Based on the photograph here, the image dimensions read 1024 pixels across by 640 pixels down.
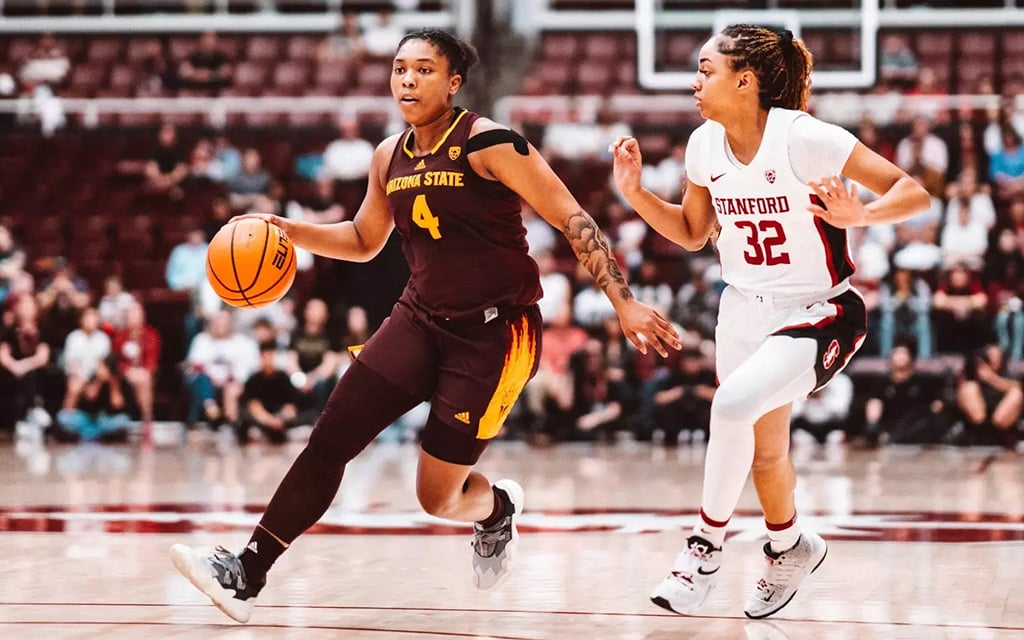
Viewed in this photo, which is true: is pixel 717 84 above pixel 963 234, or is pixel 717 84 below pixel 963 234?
above

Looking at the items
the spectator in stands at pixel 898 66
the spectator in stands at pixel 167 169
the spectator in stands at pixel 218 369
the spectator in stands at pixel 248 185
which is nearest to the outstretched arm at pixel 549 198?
the spectator in stands at pixel 218 369

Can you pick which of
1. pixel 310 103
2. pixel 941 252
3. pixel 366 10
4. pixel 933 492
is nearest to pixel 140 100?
pixel 310 103

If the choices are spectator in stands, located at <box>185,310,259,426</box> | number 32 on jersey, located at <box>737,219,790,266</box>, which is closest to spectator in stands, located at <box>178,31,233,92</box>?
spectator in stands, located at <box>185,310,259,426</box>

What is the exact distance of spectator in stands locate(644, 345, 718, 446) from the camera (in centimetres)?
1309

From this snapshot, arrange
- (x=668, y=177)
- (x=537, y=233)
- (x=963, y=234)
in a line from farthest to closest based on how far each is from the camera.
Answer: (x=668, y=177)
(x=537, y=233)
(x=963, y=234)

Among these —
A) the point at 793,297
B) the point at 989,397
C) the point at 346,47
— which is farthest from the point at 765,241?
the point at 346,47

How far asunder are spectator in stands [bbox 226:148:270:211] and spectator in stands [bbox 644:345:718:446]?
4985 mm

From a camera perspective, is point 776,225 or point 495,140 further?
point 495,140

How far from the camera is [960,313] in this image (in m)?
12.9

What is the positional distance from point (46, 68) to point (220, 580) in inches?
605

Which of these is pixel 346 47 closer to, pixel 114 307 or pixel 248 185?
pixel 248 185

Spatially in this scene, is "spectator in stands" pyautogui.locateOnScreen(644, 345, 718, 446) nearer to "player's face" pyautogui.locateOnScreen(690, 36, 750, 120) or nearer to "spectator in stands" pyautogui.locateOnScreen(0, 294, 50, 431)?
"spectator in stands" pyautogui.locateOnScreen(0, 294, 50, 431)

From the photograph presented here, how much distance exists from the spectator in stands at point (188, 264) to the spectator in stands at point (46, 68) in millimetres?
4959

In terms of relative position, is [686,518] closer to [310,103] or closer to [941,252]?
[941,252]
